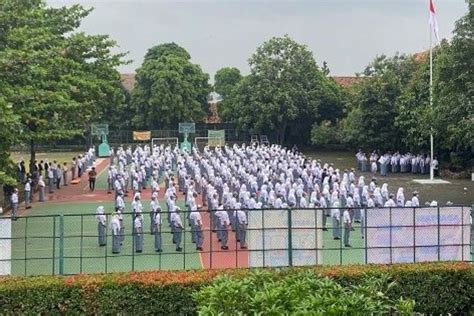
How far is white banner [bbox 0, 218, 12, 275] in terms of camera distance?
38.2 feet

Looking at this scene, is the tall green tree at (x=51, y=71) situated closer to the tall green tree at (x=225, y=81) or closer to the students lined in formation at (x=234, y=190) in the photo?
the students lined in formation at (x=234, y=190)

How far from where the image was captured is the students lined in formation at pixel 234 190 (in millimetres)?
14820

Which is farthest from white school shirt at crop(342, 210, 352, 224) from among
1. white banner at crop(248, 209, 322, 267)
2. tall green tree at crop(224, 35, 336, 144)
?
tall green tree at crop(224, 35, 336, 144)

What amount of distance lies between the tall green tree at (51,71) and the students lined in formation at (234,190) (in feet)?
9.47

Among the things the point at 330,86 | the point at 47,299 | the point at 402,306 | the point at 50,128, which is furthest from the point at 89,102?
the point at 330,86

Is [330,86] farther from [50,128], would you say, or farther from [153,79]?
[50,128]

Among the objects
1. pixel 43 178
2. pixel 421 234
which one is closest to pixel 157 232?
→ pixel 421 234

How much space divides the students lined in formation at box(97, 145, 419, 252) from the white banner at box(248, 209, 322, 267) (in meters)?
0.54

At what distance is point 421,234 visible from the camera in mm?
12344

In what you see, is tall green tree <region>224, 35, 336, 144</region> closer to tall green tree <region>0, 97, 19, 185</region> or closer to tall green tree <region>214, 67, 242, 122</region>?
tall green tree <region>214, 67, 242, 122</region>

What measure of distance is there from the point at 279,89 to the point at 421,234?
28.3 meters

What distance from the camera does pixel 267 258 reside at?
1230cm

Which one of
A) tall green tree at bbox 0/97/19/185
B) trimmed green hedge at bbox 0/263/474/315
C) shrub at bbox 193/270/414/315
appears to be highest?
tall green tree at bbox 0/97/19/185

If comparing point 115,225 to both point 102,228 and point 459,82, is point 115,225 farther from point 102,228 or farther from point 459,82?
point 459,82
